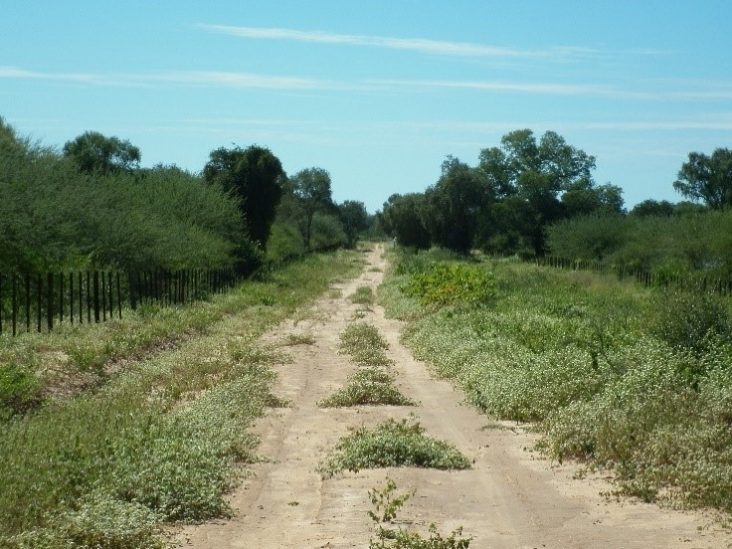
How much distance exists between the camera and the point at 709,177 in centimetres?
10500

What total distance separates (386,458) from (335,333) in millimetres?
18239

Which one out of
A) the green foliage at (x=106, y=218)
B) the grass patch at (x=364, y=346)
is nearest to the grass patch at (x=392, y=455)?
the grass patch at (x=364, y=346)

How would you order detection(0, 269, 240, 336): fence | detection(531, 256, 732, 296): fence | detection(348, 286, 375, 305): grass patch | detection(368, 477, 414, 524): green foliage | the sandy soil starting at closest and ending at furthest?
1. the sandy soil
2. detection(368, 477, 414, 524): green foliage
3. detection(0, 269, 240, 336): fence
4. detection(531, 256, 732, 296): fence
5. detection(348, 286, 375, 305): grass patch

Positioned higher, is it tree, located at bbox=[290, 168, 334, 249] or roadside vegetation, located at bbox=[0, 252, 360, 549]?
tree, located at bbox=[290, 168, 334, 249]

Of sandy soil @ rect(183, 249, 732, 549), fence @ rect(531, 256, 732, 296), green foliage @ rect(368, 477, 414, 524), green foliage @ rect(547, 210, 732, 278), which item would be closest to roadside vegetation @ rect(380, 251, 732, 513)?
sandy soil @ rect(183, 249, 732, 549)

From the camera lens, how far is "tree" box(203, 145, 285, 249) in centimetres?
6122

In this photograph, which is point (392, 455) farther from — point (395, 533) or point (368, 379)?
point (368, 379)

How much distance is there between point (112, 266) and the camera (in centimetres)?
3600

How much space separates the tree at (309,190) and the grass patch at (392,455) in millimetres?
98507

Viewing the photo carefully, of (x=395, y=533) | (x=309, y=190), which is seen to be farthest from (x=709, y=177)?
(x=395, y=533)

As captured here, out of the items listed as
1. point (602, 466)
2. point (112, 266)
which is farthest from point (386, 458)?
point (112, 266)

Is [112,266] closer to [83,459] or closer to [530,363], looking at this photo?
[530,363]

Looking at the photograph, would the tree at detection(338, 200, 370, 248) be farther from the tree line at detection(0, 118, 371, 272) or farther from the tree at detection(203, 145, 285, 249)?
the tree at detection(203, 145, 285, 249)

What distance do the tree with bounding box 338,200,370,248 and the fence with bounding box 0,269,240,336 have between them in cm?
9760
